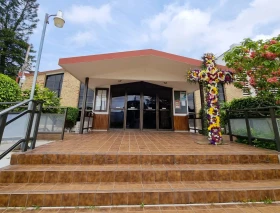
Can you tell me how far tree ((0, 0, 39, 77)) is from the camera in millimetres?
13406

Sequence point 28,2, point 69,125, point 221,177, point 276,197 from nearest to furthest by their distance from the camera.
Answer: point 276,197, point 221,177, point 69,125, point 28,2

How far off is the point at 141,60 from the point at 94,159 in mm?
4011

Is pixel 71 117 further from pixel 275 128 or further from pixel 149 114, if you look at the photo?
pixel 275 128

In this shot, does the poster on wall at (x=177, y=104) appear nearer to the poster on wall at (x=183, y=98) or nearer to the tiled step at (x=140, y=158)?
the poster on wall at (x=183, y=98)

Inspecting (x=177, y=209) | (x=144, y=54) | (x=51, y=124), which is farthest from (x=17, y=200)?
(x=144, y=54)

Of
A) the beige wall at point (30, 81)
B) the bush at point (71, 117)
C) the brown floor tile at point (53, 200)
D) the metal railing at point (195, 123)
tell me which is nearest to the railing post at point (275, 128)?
the metal railing at point (195, 123)

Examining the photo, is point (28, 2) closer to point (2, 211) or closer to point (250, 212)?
point (2, 211)

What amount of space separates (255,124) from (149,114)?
442 cm

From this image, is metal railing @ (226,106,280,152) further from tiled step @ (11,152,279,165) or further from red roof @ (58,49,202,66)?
red roof @ (58,49,202,66)

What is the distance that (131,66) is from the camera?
5.67 metres

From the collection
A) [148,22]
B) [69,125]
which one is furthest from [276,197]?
[148,22]

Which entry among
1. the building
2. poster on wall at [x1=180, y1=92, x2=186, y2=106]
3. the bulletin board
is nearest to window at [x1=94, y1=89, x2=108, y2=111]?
the building

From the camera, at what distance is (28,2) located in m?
15.1

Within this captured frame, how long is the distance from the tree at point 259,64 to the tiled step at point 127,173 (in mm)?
2426
